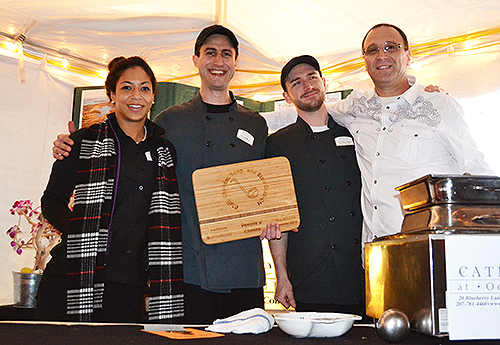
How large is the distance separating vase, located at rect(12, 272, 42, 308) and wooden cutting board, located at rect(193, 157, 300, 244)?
6.29 feet

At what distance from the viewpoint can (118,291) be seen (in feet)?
7.53

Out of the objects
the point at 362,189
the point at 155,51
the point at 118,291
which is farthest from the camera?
the point at 155,51

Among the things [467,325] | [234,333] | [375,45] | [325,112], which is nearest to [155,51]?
[325,112]

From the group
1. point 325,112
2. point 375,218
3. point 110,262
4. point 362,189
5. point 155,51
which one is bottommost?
point 110,262

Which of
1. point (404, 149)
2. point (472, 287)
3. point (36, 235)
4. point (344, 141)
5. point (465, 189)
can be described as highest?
point (344, 141)

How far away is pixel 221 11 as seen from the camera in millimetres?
3828

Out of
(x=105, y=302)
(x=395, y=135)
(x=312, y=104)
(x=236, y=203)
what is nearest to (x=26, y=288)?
(x=105, y=302)

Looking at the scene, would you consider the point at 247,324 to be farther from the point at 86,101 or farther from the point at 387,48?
the point at 86,101

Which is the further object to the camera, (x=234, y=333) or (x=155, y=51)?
(x=155, y=51)

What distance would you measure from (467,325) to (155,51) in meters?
3.89

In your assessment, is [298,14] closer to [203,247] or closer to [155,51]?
[155,51]

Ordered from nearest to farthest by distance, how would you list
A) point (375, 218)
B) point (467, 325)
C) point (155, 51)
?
point (467, 325) → point (375, 218) → point (155, 51)

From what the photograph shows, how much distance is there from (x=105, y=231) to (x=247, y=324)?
3.95 feet

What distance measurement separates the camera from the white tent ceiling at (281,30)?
368 centimetres
